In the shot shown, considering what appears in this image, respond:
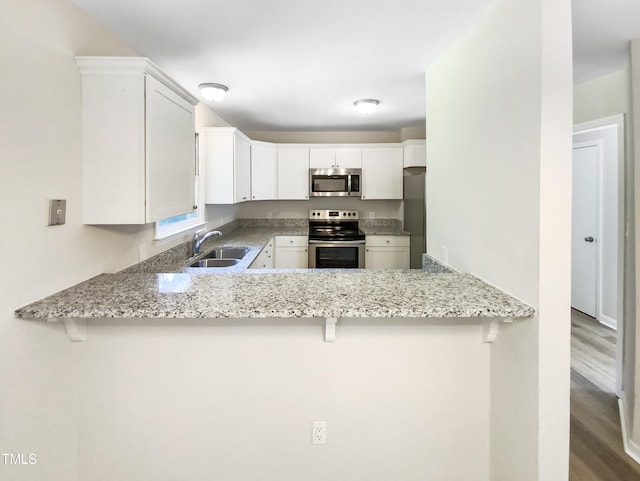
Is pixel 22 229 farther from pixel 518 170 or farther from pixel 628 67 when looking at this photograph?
pixel 628 67

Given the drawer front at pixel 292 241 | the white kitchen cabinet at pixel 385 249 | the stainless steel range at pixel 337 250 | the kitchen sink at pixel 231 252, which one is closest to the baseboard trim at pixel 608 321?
the white kitchen cabinet at pixel 385 249

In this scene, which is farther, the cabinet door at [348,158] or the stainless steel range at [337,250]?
the cabinet door at [348,158]

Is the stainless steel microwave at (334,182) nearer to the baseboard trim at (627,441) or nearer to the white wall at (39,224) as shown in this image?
the white wall at (39,224)

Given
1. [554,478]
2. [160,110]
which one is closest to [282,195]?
[160,110]

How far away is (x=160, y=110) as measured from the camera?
1.70 meters

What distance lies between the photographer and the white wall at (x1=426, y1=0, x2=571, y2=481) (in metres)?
1.21

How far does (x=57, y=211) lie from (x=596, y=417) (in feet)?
10.6

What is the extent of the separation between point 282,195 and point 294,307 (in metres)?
3.48

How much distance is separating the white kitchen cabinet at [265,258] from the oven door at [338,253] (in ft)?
1.69

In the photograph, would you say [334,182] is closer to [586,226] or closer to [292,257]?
[292,257]

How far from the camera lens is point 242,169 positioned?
3.71 m

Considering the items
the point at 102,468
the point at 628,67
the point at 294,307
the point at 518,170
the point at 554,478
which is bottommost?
the point at 102,468

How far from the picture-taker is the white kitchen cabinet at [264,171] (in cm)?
427
